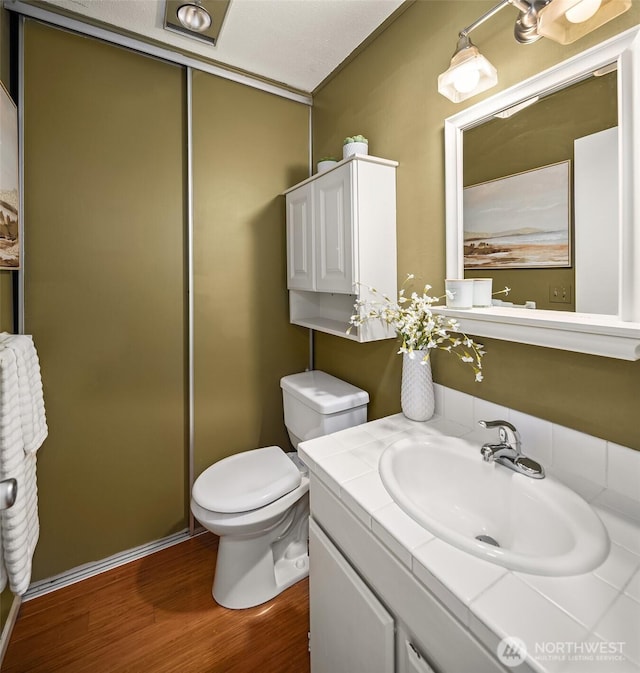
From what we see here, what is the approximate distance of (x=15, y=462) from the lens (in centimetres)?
106

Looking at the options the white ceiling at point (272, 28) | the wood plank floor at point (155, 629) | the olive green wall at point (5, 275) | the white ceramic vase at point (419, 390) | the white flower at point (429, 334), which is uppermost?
the white ceiling at point (272, 28)

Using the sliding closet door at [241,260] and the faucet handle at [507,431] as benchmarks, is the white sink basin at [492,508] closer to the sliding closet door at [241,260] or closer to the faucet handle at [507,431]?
the faucet handle at [507,431]

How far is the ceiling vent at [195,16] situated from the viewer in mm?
Answer: 1417

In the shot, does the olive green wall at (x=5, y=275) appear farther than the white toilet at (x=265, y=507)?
No

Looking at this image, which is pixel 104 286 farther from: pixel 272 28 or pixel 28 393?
pixel 272 28

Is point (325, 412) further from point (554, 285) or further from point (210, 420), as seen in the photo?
point (554, 285)

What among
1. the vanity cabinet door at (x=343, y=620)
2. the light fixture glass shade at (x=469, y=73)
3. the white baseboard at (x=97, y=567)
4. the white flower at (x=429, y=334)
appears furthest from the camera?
the white baseboard at (x=97, y=567)

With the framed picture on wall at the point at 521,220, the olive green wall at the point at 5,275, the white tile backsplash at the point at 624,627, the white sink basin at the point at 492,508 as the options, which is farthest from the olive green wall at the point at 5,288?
the white tile backsplash at the point at 624,627

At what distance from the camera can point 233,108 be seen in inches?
74.5

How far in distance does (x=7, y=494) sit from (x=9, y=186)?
1.13 meters

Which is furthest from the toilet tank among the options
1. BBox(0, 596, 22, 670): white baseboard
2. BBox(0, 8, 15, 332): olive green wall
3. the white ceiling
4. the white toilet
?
the white ceiling

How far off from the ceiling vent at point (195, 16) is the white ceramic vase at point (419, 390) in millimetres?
1537

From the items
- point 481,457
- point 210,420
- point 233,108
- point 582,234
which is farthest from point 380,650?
point 233,108

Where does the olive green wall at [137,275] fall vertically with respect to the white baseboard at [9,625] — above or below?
above
